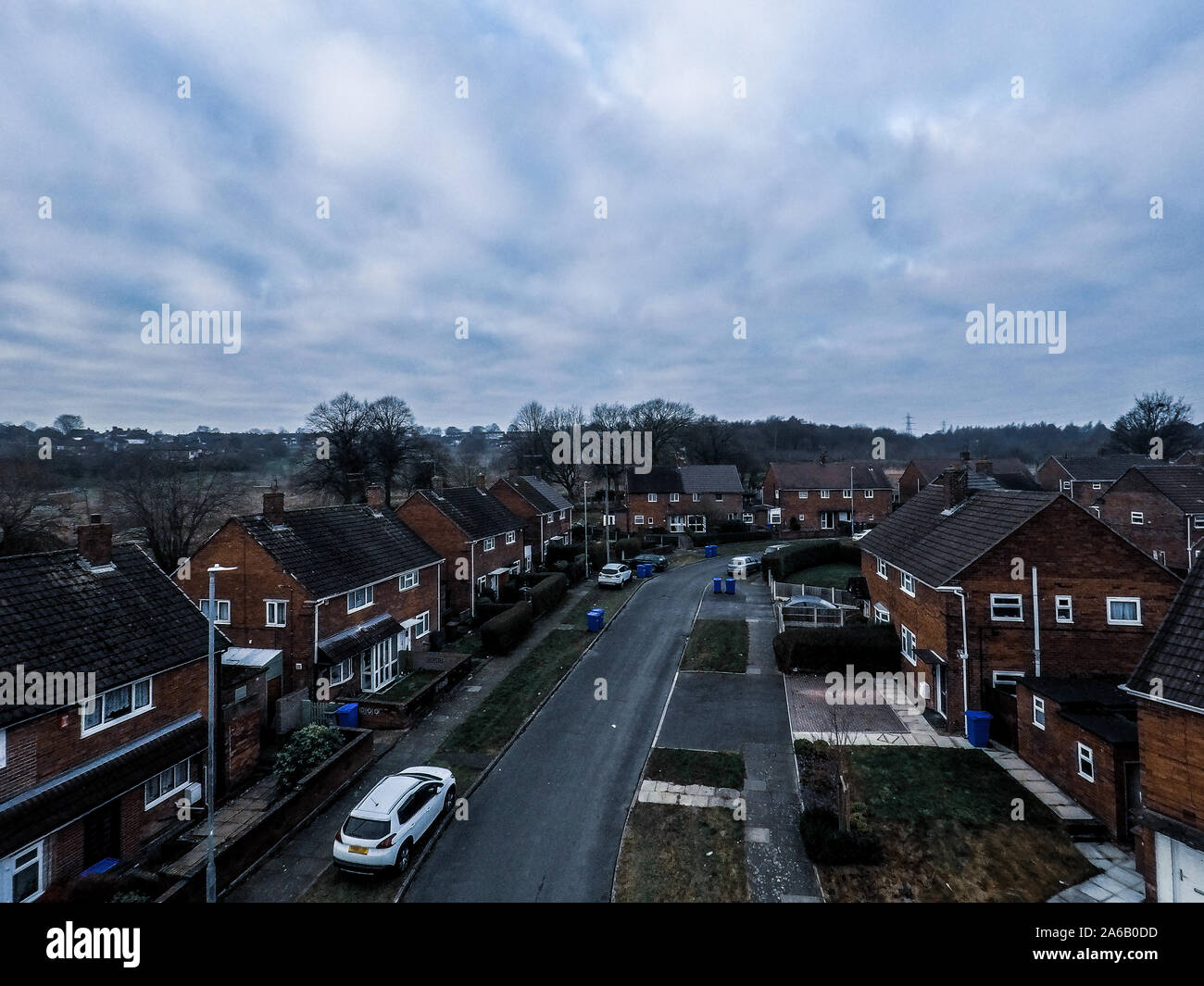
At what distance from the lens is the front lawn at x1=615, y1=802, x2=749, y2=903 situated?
11.9 metres

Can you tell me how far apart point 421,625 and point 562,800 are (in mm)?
15929

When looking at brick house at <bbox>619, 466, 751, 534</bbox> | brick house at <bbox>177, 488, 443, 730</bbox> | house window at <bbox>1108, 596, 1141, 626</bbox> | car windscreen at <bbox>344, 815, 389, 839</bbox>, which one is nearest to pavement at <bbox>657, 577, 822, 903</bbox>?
car windscreen at <bbox>344, 815, 389, 839</bbox>

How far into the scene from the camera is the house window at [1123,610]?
58.6ft

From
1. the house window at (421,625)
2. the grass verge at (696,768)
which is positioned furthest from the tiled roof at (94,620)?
the grass verge at (696,768)

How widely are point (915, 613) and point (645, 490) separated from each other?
41579 mm

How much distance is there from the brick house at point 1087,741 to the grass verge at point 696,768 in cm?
802

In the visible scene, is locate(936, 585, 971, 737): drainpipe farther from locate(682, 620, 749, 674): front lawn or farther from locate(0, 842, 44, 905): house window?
locate(0, 842, 44, 905): house window

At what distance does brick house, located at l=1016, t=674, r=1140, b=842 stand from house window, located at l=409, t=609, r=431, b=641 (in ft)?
79.4

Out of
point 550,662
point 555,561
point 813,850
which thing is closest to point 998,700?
point 813,850

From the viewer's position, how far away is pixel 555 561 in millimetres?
46781

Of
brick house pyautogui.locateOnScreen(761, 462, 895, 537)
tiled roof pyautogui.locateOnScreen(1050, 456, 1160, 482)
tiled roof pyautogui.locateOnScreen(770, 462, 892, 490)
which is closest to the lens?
tiled roof pyautogui.locateOnScreen(1050, 456, 1160, 482)

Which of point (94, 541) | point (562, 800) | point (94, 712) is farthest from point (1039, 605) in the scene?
point (94, 541)

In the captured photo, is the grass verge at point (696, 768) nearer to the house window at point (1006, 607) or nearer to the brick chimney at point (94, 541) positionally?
the house window at point (1006, 607)

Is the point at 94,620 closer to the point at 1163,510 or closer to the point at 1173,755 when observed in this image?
the point at 1173,755
